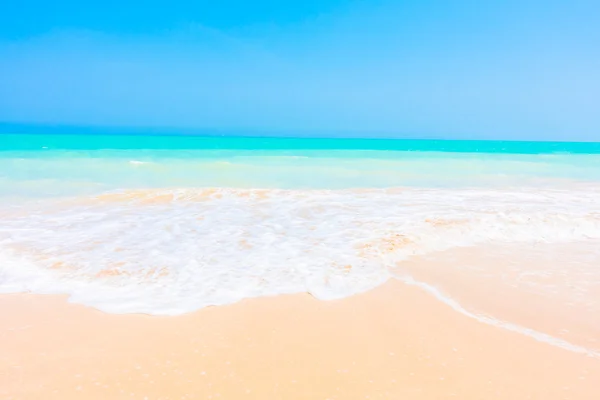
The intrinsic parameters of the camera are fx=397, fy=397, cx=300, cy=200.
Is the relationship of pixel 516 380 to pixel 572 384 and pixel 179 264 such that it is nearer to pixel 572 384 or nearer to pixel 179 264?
pixel 572 384

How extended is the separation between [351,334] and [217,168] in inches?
643

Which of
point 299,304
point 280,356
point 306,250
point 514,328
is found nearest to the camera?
point 280,356

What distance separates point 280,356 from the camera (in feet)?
8.71

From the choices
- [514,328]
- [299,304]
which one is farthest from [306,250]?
[514,328]

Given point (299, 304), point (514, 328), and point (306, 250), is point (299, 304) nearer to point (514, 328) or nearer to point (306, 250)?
point (306, 250)

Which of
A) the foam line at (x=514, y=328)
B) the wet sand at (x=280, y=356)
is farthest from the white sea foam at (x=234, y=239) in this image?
the foam line at (x=514, y=328)

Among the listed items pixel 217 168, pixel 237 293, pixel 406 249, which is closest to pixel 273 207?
pixel 406 249

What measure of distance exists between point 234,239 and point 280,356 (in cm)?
286

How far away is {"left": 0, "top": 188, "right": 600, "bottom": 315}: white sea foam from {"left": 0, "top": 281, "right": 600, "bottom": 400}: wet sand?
0.33 metres

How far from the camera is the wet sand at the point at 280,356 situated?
2.33 m

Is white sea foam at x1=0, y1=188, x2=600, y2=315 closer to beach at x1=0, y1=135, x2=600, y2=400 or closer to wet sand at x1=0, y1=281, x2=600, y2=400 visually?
beach at x1=0, y1=135, x2=600, y2=400

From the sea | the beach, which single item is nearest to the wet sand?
the beach

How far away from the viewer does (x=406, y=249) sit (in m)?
5.04

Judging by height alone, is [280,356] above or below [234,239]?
below
